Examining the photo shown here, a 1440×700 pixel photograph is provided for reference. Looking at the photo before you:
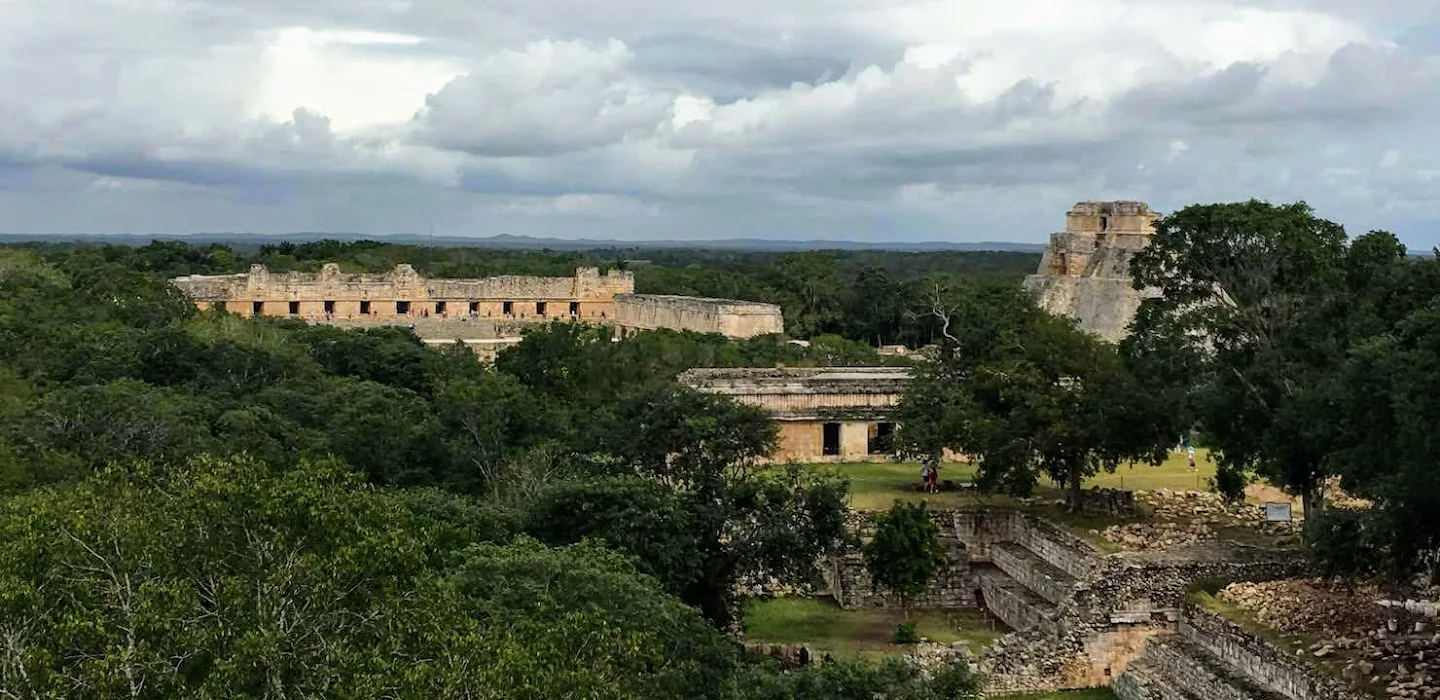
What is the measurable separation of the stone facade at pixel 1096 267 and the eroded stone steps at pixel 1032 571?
1442 cm

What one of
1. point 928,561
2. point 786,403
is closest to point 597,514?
point 928,561

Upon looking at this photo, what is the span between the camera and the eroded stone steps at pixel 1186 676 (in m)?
15.0

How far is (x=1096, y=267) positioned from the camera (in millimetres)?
38188

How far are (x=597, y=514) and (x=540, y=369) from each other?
1643cm

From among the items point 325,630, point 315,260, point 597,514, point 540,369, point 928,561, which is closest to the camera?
point 325,630

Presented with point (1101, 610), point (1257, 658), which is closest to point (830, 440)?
point (1101, 610)

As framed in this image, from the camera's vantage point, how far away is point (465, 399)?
23672mm

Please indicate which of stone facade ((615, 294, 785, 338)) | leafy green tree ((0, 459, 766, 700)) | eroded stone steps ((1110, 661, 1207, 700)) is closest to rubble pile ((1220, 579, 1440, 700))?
eroded stone steps ((1110, 661, 1207, 700))

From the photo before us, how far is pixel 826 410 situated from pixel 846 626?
8.86 metres

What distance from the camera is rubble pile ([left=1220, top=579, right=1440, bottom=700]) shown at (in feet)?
44.3

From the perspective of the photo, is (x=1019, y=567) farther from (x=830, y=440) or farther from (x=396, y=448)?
(x=396, y=448)

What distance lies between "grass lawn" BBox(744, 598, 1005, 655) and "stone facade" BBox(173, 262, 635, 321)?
34.6 metres

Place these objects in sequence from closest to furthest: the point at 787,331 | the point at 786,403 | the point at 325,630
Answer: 1. the point at 325,630
2. the point at 786,403
3. the point at 787,331

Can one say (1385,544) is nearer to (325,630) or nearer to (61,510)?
(325,630)
